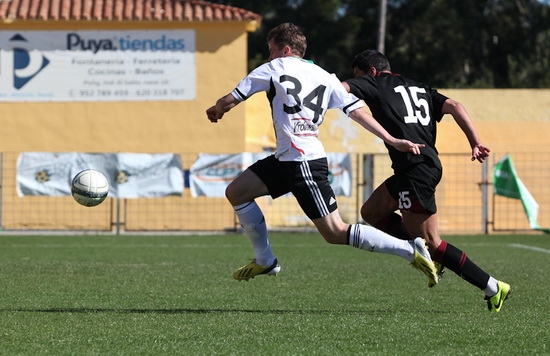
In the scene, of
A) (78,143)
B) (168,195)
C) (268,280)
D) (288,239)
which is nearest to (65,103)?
(78,143)

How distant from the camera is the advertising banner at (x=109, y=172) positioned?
2086 cm

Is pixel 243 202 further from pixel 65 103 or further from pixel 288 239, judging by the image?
pixel 65 103

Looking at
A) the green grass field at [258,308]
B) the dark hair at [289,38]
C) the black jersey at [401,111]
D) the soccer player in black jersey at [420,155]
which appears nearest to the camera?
the green grass field at [258,308]

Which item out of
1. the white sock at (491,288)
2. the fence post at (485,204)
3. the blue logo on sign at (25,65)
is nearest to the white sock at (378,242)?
the white sock at (491,288)

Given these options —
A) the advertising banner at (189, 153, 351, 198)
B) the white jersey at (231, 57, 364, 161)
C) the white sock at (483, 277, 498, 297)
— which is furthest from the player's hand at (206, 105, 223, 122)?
the advertising banner at (189, 153, 351, 198)

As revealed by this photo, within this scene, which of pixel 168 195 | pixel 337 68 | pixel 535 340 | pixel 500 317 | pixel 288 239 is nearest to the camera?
pixel 535 340

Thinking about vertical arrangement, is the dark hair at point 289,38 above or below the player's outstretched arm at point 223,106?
above

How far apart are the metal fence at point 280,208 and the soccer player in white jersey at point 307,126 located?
13649 mm

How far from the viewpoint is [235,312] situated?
7816mm

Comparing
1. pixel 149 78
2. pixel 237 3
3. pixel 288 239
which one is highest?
pixel 237 3

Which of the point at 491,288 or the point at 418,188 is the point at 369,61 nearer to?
the point at 418,188

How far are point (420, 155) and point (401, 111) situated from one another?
360mm

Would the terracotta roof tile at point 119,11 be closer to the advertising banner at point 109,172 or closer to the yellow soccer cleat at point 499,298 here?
the advertising banner at point 109,172

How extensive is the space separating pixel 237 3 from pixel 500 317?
3719 cm
